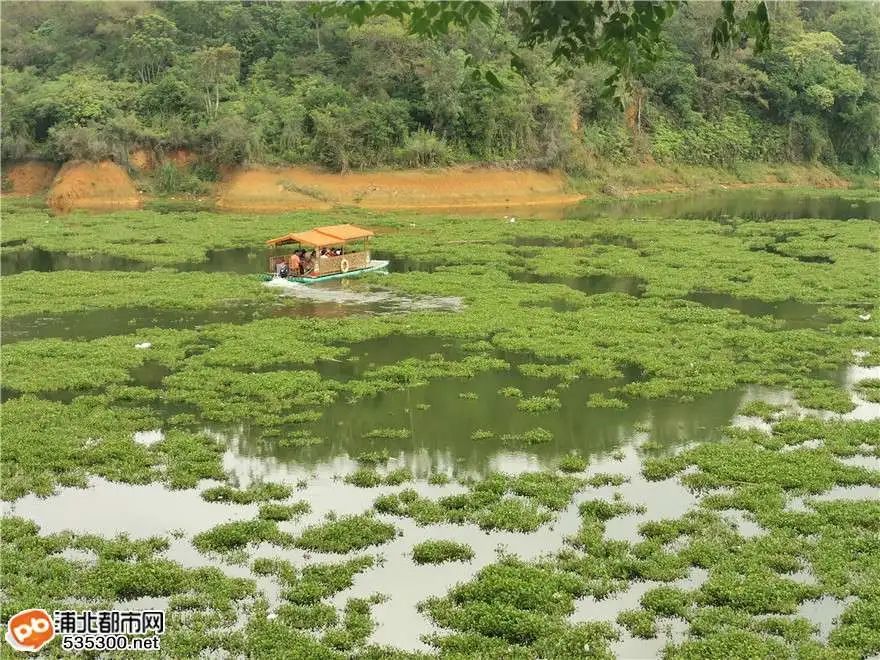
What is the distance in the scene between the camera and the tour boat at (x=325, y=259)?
3244cm

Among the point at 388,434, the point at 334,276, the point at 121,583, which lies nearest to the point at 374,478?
the point at 388,434

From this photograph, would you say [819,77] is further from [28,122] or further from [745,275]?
[28,122]

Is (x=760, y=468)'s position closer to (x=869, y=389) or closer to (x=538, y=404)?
(x=538, y=404)

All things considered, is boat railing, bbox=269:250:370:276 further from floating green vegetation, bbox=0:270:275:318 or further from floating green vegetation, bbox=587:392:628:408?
floating green vegetation, bbox=587:392:628:408

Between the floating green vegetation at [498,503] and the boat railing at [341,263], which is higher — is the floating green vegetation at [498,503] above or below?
below

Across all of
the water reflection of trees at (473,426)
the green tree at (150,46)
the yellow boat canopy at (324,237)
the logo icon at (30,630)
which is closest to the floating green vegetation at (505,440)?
the water reflection of trees at (473,426)

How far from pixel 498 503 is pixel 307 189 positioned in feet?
145

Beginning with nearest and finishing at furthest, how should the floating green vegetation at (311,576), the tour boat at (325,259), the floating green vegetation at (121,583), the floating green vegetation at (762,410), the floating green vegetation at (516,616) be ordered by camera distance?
1. the floating green vegetation at (516,616)
2. the floating green vegetation at (121,583)
3. the floating green vegetation at (311,576)
4. the floating green vegetation at (762,410)
5. the tour boat at (325,259)

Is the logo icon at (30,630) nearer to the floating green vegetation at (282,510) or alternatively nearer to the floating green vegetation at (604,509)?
the floating green vegetation at (282,510)

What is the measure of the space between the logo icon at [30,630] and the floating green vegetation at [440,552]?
193 inches

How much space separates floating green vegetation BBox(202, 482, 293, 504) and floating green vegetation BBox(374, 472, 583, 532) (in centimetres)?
171

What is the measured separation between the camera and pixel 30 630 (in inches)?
418

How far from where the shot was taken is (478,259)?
123 ft

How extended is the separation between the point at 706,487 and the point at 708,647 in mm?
5302
